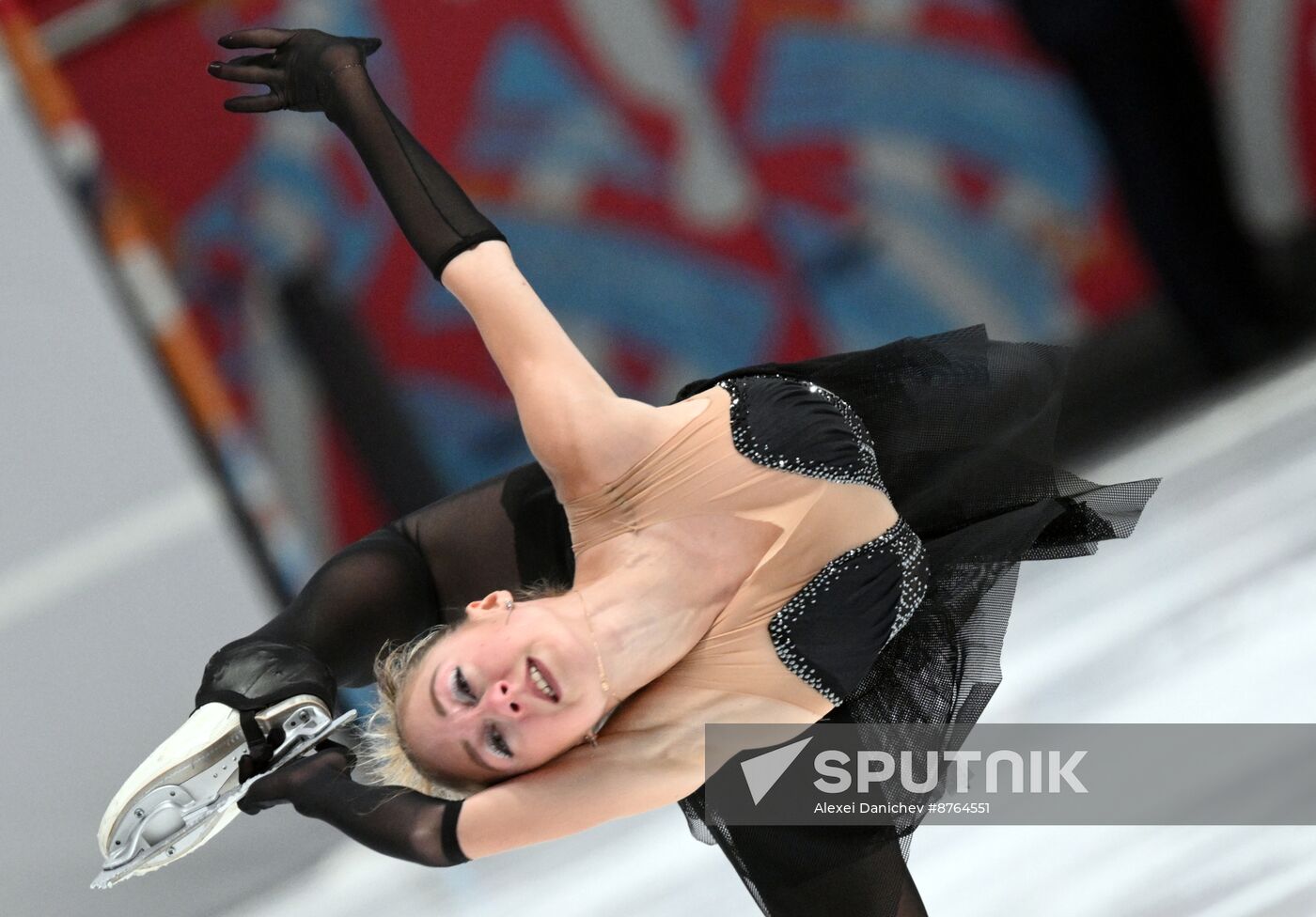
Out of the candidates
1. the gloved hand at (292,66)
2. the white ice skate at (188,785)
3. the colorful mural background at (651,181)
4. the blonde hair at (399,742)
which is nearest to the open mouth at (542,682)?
the blonde hair at (399,742)

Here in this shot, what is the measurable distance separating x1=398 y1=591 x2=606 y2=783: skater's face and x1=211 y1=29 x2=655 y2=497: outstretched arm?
0.18 m

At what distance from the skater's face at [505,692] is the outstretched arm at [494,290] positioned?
0.59ft

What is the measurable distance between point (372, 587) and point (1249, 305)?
9.98ft

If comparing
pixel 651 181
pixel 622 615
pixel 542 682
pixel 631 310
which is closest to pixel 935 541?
pixel 622 615

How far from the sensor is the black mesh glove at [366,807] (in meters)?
1.58

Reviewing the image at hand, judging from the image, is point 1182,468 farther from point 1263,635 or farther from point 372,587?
point 372,587

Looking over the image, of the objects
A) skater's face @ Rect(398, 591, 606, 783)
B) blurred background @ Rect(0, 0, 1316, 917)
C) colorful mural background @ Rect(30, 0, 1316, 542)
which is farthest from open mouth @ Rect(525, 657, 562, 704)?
colorful mural background @ Rect(30, 0, 1316, 542)

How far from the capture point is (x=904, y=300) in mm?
3922

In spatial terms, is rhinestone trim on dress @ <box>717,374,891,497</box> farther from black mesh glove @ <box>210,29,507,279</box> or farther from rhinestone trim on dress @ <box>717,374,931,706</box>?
black mesh glove @ <box>210,29,507,279</box>

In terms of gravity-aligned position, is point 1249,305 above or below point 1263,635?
above

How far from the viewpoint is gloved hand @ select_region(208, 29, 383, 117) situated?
1.75 meters

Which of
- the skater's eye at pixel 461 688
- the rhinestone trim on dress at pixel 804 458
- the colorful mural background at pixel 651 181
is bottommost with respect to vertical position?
the skater's eye at pixel 461 688

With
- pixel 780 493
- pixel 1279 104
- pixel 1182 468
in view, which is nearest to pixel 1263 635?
pixel 1182 468
